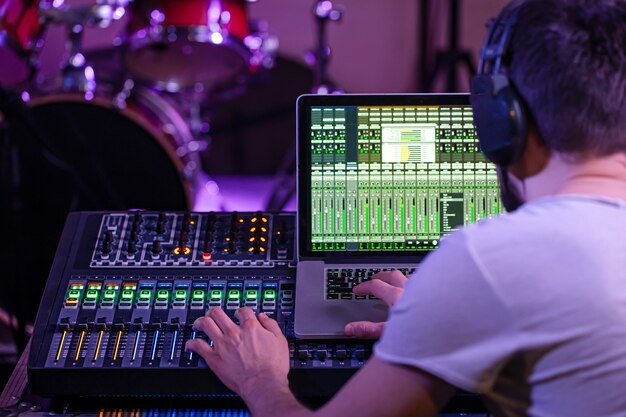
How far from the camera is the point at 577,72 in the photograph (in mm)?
947

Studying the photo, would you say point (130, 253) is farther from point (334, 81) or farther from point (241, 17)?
point (334, 81)

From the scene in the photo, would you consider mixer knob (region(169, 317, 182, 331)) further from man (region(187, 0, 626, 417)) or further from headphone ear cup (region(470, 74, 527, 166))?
headphone ear cup (region(470, 74, 527, 166))

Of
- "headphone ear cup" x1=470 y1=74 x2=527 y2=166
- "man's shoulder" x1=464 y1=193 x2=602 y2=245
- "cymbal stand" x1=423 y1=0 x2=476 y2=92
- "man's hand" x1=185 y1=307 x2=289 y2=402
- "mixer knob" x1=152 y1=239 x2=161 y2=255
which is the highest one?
"cymbal stand" x1=423 y1=0 x2=476 y2=92

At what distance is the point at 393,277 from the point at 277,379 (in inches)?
13.2

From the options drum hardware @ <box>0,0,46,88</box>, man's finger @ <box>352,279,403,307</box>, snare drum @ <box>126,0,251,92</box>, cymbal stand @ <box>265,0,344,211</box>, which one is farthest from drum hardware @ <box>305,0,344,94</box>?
man's finger @ <box>352,279,403,307</box>

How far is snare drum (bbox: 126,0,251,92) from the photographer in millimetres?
3281

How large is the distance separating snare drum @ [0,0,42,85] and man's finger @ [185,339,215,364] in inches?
73.0

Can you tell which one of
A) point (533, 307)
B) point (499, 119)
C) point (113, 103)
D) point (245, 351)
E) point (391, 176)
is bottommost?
point (533, 307)

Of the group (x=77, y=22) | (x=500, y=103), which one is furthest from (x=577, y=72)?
(x=77, y=22)

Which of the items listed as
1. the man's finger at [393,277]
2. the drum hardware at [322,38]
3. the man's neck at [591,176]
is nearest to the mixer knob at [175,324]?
the man's finger at [393,277]

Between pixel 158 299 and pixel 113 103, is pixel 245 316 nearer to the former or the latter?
pixel 158 299

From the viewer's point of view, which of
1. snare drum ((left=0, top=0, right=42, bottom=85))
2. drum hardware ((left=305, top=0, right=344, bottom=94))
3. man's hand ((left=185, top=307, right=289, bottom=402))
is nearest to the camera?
man's hand ((left=185, top=307, right=289, bottom=402))

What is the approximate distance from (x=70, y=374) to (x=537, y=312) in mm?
776

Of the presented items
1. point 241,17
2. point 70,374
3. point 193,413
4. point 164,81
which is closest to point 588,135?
point 193,413
